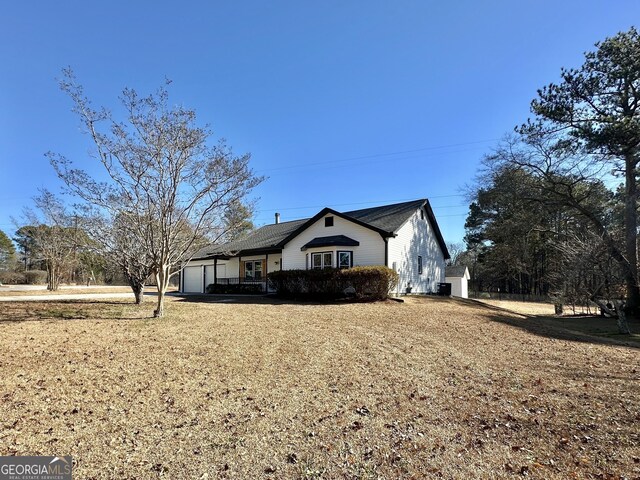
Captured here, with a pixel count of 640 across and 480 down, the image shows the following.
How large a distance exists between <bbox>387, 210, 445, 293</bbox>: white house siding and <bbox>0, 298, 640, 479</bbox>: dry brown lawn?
10602 millimetres

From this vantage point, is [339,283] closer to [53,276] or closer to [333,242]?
[333,242]

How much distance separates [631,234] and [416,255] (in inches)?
409

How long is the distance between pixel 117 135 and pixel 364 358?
9.00m

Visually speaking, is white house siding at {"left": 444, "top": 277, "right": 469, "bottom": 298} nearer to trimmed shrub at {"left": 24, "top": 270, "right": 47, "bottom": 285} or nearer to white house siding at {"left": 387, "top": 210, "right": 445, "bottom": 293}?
white house siding at {"left": 387, "top": 210, "right": 445, "bottom": 293}

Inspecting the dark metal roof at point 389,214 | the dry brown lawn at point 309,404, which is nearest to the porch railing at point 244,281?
the dark metal roof at point 389,214

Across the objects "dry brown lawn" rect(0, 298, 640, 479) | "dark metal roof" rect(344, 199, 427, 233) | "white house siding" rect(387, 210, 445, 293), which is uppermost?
"dark metal roof" rect(344, 199, 427, 233)

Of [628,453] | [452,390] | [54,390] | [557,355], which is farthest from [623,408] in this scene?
[54,390]

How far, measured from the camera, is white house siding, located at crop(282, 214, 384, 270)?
63.8 feet

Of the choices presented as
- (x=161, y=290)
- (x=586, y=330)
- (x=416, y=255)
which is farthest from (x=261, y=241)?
(x=586, y=330)

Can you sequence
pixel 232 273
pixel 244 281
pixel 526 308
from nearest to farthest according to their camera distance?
pixel 526 308 → pixel 244 281 → pixel 232 273

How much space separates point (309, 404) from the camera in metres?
4.88

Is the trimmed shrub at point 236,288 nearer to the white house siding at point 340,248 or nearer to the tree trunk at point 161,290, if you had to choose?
the white house siding at point 340,248

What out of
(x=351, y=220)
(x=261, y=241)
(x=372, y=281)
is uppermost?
(x=351, y=220)

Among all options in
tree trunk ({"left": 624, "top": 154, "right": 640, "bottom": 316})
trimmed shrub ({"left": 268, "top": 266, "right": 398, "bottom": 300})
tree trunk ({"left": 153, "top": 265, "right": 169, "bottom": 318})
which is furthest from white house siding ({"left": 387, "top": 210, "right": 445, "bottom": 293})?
tree trunk ({"left": 153, "top": 265, "right": 169, "bottom": 318})
